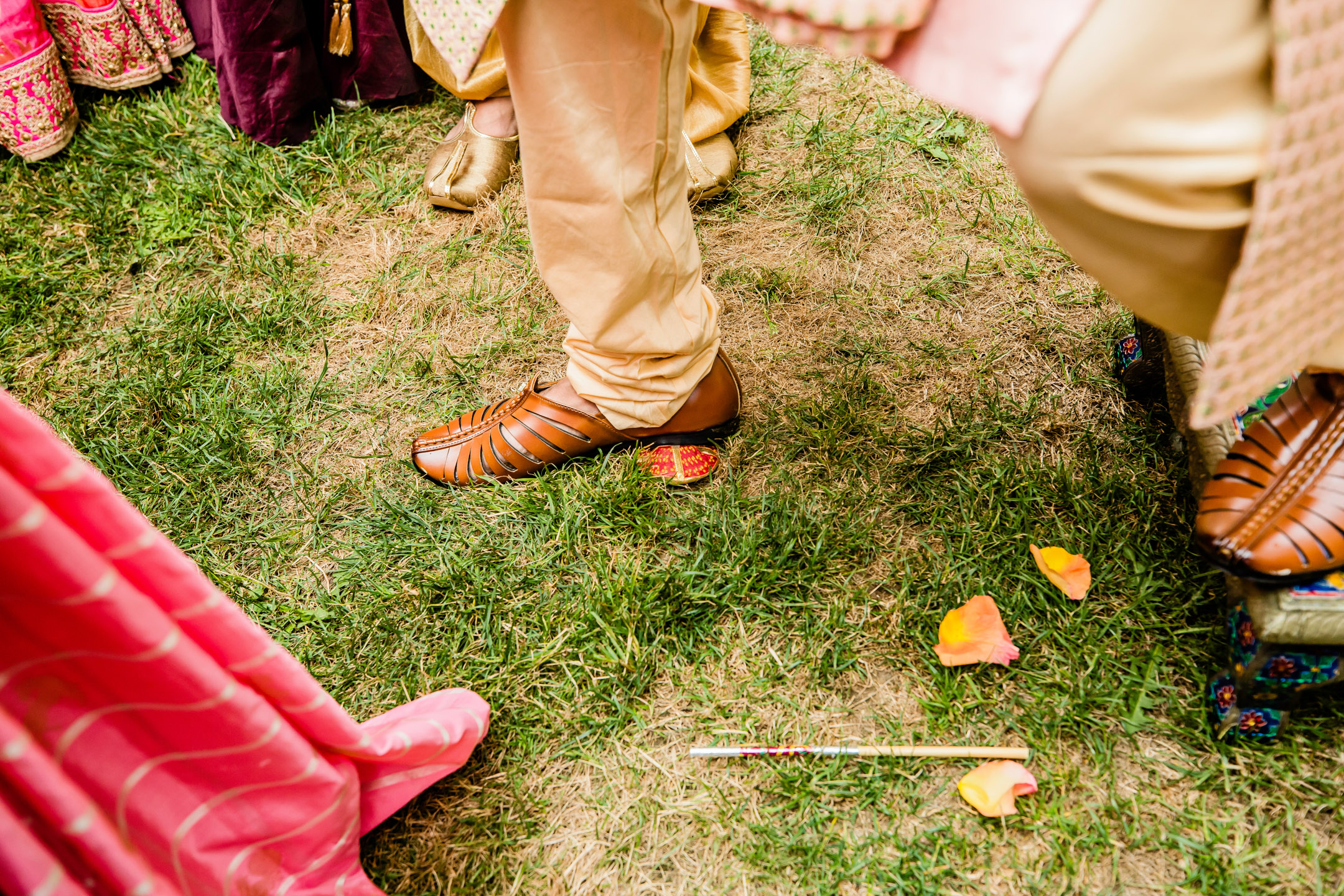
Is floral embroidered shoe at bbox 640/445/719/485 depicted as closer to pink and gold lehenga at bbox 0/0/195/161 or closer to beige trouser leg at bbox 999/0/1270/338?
beige trouser leg at bbox 999/0/1270/338

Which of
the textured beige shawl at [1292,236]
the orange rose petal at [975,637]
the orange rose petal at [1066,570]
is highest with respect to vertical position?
the textured beige shawl at [1292,236]

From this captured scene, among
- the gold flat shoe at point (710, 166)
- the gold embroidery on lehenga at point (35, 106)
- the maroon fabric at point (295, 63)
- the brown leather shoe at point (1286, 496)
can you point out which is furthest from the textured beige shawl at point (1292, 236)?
the gold embroidery on lehenga at point (35, 106)

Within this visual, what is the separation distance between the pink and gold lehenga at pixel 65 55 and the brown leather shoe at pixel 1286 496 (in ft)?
10.0

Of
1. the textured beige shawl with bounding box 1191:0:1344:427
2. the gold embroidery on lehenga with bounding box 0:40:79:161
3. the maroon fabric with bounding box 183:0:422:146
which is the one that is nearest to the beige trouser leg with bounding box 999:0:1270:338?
the textured beige shawl with bounding box 1191:0:1344:427

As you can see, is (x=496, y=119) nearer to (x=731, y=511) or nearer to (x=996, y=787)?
(x=731, y=511)

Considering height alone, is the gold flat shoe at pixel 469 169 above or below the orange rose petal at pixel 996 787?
above

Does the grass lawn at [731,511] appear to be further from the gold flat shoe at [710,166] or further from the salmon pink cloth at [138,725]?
the salmon pink cloth at [138,725]

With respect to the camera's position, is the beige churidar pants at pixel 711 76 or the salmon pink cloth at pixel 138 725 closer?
the salmon pink cloth at pixel 138 725

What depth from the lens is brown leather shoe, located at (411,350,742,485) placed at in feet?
5.19

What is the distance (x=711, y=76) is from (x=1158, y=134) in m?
1.75

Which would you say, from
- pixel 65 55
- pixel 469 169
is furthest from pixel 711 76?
pixel 65 55

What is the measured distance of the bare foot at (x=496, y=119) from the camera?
2.25 m

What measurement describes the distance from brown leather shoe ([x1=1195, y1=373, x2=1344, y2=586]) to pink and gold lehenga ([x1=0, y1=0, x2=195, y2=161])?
3050mm

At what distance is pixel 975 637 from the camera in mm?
1339
